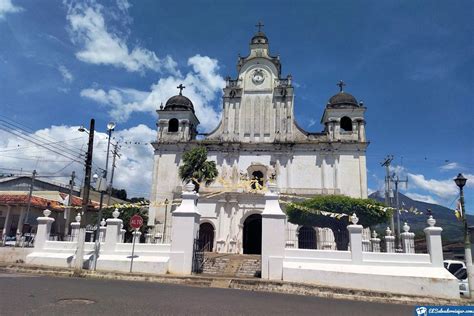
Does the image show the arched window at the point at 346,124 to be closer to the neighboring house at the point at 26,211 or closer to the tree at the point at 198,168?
the tree at the point at 198,168

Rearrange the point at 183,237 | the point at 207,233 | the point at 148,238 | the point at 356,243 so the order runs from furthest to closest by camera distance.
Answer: the point at 207,233 < the point at 148,238 < the point at 183,237 < the point at 356,243

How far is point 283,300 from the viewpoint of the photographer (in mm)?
9703

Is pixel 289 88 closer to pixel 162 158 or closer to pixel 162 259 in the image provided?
pixel 162 158

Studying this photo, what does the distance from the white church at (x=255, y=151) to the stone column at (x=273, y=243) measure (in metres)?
15.3

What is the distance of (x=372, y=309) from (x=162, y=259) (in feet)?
26.8

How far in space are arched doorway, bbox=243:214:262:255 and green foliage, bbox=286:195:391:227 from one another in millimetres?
5507

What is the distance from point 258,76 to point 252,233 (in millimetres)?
14802

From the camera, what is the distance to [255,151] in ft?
106

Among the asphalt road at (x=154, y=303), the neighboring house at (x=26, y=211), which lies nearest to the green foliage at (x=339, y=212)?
the asphalt road at (x=154, y=303)

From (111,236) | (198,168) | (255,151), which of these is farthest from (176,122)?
(111,236)

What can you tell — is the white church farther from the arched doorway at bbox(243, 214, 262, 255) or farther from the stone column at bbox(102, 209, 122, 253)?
the stone column at bbox(102, 209, 122, 253)

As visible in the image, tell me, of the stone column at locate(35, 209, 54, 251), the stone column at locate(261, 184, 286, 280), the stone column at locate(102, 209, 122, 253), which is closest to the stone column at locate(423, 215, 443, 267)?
the stone column at locate(261, 184, 286, 280)

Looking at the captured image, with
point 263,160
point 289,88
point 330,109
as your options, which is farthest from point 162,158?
point 330,109

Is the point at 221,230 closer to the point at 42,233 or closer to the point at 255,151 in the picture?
the point at 255,151
